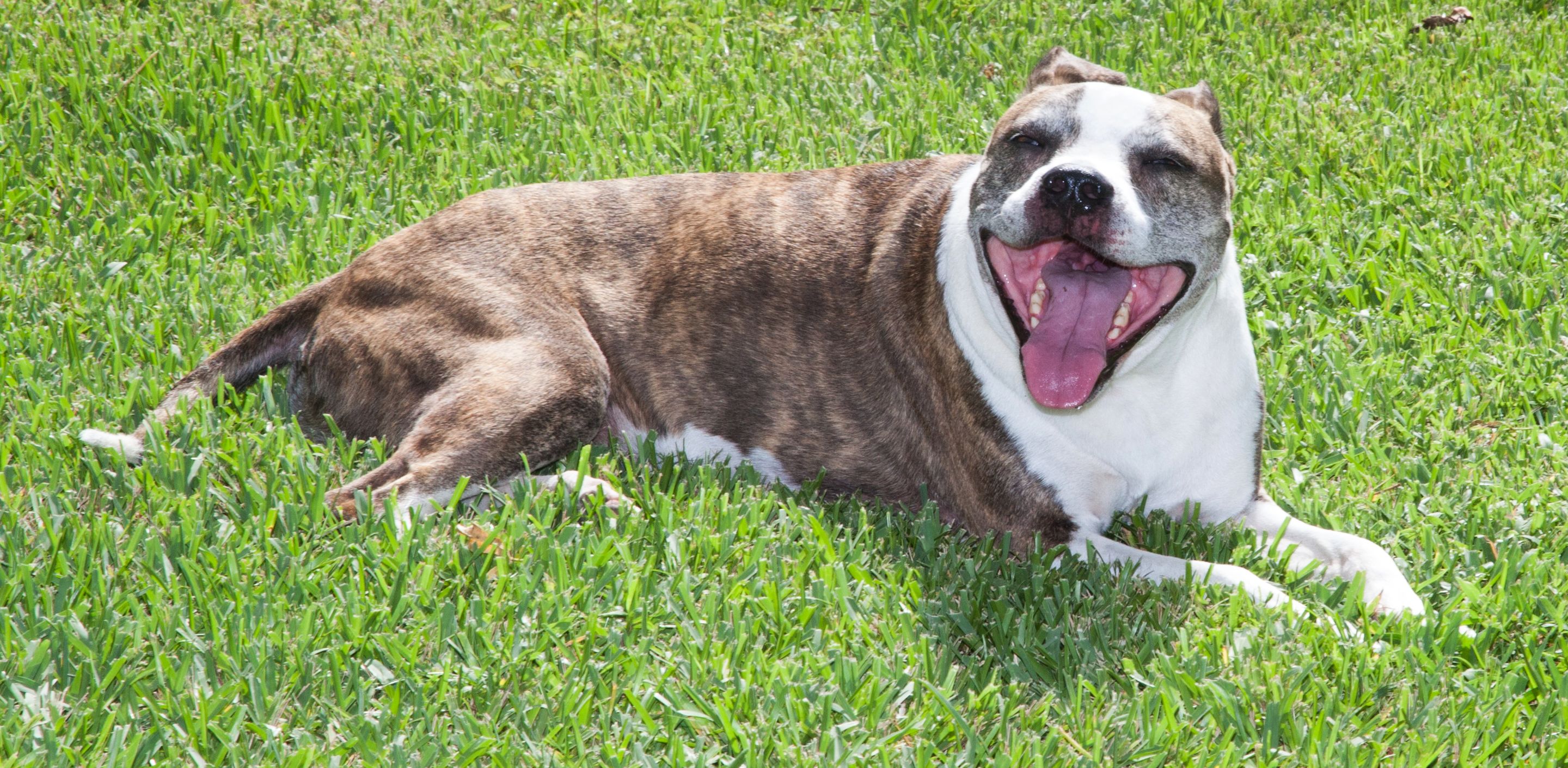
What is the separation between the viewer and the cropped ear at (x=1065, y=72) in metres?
4.79

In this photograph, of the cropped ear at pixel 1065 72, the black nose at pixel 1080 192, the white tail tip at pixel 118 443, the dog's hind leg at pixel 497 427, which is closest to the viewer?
the black nose at pixel 1080 192

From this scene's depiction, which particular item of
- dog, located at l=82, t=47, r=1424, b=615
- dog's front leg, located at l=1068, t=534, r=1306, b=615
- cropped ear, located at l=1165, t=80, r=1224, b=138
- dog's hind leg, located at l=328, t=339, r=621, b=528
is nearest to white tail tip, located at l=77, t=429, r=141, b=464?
dog, located at l=82, t=47, r=1424, b=615

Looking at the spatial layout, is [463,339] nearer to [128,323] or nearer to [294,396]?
[294,396]

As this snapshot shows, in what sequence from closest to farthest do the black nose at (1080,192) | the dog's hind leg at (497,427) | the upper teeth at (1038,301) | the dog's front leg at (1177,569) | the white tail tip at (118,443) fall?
1. the black nose at (1080,192)
2. the dog's front leg at (1177,569)
3. the upper teeth at (1038,301)
4. the dog's hind leg at (497,427)
5. the white tail tip at (118,443)

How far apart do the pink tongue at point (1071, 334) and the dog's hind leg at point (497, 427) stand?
129cm

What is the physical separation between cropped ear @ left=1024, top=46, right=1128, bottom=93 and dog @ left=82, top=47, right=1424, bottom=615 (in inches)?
0.5

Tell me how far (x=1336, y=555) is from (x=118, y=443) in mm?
3489

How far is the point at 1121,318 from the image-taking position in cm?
411

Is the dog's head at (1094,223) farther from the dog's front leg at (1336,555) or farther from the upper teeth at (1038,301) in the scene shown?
the dog's front leg at (1336,555)

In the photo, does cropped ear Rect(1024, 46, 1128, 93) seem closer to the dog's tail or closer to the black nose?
the black nose

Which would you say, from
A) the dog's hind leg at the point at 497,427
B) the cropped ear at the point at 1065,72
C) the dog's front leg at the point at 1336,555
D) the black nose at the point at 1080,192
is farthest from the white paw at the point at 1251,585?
the dog's hind leg at the point at 497,427

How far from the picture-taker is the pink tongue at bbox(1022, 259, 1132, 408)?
4.06 meters

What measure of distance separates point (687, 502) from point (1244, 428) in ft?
5.35

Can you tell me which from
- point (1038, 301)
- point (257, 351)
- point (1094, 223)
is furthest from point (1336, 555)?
point (257, 351)
